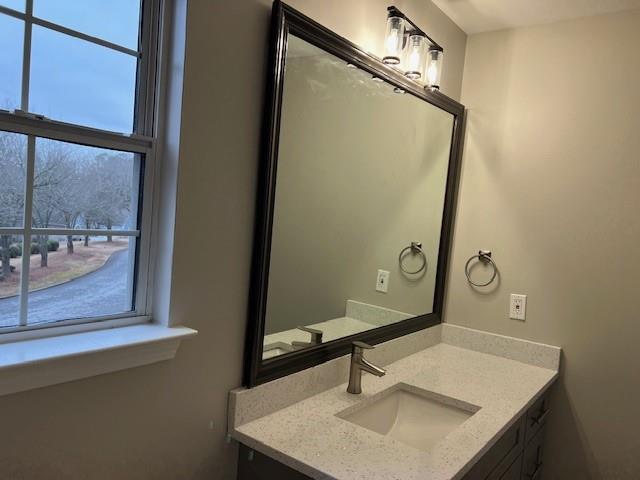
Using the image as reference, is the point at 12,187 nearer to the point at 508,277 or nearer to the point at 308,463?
the point at 308,463

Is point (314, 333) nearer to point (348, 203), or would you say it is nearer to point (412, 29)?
point (348, 203)

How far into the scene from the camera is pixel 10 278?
1042mm

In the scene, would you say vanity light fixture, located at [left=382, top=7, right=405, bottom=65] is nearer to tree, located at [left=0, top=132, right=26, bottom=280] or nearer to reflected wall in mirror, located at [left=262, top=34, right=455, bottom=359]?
reflected wall in mirror, located at [left=262, top=34, right=455, bottom=359]

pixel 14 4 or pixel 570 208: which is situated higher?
pixel 14 4

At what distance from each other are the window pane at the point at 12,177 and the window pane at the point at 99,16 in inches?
10.7

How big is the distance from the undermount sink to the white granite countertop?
3 cm

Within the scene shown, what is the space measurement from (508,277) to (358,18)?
1.35 meters

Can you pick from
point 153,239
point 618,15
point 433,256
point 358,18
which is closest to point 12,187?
point 153,239

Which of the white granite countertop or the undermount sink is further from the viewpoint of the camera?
the undermount sink

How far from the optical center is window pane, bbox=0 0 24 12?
3.22 feet

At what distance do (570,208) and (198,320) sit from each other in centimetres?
169

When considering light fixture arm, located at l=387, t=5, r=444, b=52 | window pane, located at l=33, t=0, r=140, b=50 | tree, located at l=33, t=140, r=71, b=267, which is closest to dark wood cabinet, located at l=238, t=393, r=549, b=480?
tree, located at l=33, t=140, r=71, b=267

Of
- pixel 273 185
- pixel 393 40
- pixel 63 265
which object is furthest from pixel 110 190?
pixel 393 40

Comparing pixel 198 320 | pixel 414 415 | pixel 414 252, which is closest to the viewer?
pixel 198 320
